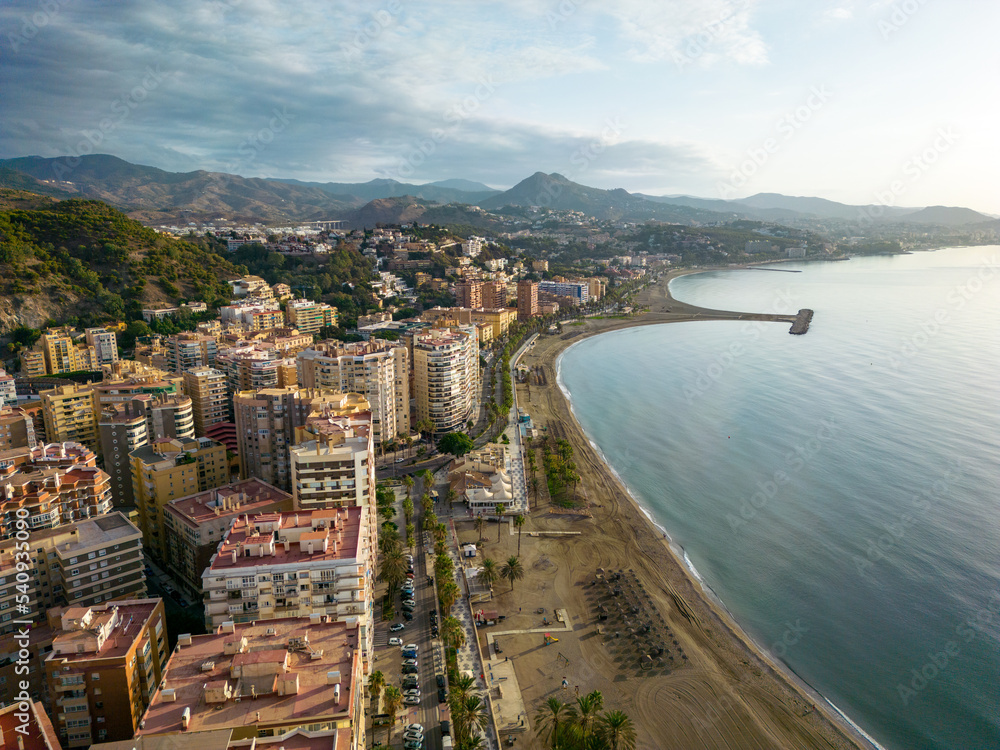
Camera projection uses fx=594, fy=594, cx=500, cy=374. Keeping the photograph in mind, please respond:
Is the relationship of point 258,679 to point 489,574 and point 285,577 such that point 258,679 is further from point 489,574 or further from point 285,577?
point 489,574

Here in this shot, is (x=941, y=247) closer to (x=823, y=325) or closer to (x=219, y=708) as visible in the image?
(x=823, y=325)

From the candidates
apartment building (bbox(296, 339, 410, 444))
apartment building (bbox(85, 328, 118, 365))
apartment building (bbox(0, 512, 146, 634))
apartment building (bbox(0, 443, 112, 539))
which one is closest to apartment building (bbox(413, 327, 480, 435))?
apartment building (bbox(296, 339, 410, 444))

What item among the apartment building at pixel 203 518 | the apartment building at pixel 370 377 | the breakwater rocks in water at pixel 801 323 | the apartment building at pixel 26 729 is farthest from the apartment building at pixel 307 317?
the breakwater rocks in water at pixel 801 323

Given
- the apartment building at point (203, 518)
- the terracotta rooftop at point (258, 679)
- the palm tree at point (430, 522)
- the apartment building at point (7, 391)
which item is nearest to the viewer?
the terracotta rooftop at point (258, 679)

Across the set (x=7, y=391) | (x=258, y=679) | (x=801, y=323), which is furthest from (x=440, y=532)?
(x=801, y=323)

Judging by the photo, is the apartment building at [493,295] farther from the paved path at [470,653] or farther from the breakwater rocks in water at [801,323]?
the paved path at [470,653]

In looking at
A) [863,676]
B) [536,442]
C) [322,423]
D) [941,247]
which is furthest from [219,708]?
[941,247]
